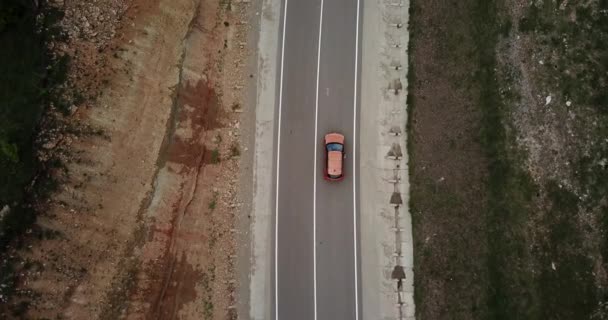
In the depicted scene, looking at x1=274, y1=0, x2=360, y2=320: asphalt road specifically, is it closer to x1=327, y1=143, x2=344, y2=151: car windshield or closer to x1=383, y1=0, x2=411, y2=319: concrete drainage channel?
x1=327, y1=143, x2=344, y2=151: car windshield

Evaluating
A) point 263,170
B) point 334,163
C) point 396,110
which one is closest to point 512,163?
point 396,110

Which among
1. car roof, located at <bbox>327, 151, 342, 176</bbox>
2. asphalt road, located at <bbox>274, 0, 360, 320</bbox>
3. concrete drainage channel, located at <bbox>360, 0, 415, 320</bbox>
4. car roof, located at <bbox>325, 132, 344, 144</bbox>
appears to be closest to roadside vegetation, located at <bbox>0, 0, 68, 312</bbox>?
asphalt road, located at <bbox>274, 0, 360, 320</bbox>

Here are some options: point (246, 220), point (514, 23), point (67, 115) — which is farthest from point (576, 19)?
point (67, 115)

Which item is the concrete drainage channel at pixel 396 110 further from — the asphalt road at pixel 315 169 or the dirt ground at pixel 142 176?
the dirt ground at pixel 142 176

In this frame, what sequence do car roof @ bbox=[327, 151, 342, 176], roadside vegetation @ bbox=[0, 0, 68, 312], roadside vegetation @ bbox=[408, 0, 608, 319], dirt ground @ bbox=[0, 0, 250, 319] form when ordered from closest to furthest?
roadside vegetation @ bbox=[0, 0, 68, 312] < dirt ground @ bbox=[0, 0, 250, 319] < roadside vegetation @ bbox=[408, 0, 608, 319] < car roof @ bbox=[327, 151, 342, 176]

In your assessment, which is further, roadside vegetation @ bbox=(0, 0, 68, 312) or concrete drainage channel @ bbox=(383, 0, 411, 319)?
concrete drainage channel @ bbox=(383, 0, 411, 319)

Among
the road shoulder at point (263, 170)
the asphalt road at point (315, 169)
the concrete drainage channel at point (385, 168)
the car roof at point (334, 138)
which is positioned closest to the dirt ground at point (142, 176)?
the road shoulder at point (263, 170)
